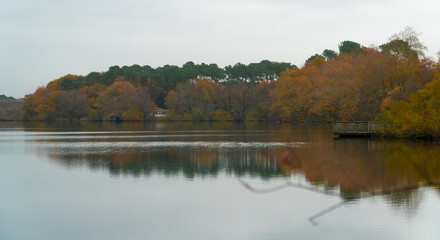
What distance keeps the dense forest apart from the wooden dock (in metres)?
1.60

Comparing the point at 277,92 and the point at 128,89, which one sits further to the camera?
the point at 128,89

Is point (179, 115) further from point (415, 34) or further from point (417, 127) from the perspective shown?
point (417, 127)

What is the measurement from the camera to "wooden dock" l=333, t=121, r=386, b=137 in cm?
5231

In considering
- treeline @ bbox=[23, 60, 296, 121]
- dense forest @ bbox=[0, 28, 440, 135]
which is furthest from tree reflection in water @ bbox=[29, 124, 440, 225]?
treeline @ bbox=[23, 60, 296, 121]

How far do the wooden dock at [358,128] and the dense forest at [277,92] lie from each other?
5.25 feet

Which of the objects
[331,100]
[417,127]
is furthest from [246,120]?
[417,127]

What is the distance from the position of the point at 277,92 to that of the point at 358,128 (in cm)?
5925

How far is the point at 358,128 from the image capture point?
53.0 metres

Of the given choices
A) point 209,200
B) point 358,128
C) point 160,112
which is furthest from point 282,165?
point 160,112

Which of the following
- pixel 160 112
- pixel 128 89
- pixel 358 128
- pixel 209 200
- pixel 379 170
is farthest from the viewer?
pixel 160 112

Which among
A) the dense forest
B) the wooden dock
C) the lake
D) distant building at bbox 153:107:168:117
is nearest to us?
the lake

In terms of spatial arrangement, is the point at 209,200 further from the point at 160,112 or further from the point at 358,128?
the point at 160,112

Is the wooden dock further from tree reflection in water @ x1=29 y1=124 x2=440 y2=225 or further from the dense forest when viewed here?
tree reflection in water @ x1=29 y1=124 x2=440 y2=225

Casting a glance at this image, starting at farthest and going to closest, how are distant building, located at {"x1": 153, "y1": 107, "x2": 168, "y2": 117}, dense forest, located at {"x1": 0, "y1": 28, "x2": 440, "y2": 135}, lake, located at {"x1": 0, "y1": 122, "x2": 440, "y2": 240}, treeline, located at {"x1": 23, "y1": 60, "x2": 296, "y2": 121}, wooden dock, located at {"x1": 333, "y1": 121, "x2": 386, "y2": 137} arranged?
1. distant building, located at {"x1": 153, "y1": 107, "x2": 168, "y2": 117}
2. treeline, located at {"x1": 23, "y1": 60, "x2": 296, "y2": 121}
3. dense forest, located at {"x1": 0, "y1": 28, "x2": 440, "y2": 135}
4. wooden dock, located at {"x1": 333, "y1": 121, "x2": 386, "y2": 137}
5. lake, located at {"x1": 0, "y1": 122, "x2": 440, "y2": 240}
